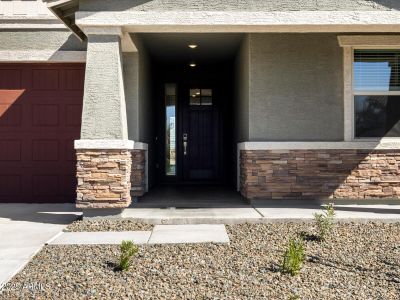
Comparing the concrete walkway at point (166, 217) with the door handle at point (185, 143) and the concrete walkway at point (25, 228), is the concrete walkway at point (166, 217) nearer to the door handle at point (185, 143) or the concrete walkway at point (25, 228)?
the concrete walkway at point (25, 228)

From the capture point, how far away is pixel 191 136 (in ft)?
45.3

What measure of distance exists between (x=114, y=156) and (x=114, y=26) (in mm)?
2187

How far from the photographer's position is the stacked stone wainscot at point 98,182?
23.5 ft

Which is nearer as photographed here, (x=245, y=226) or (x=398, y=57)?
(x=245, y=226)

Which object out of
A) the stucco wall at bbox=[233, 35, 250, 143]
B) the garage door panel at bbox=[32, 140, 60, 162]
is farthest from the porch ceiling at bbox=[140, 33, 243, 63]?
the garage door panel at bbox=[32, 140, 60, 162]

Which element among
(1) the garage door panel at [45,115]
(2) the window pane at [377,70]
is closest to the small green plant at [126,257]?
(1) the garage door panel at [45,115]

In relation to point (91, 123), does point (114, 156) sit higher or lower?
lower

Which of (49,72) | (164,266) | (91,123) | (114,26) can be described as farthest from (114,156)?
(49,72)

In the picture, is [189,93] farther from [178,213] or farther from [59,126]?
[178,213]

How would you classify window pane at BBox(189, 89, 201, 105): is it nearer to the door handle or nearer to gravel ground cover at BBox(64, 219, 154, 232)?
the door handle

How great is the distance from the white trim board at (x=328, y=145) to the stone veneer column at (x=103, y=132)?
8.63 feet

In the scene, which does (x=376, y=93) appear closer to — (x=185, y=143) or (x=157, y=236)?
(x=157, y=236)

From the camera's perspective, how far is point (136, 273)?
4.57 m

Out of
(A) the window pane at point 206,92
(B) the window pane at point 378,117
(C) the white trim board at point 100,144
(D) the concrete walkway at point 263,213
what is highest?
(A) the window pane at point 206,92
